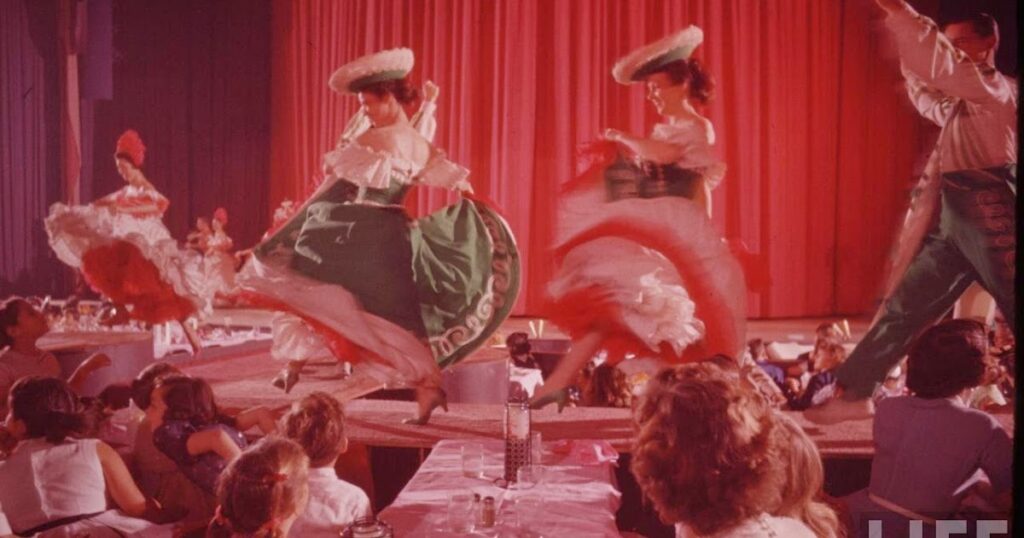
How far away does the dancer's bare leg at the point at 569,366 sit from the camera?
4078 millimetres

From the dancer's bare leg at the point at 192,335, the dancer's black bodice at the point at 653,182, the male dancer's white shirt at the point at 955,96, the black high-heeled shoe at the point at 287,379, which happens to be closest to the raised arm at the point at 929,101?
the male dancer's white shirt at the point at 955,96

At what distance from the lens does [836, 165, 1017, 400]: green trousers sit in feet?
12.5

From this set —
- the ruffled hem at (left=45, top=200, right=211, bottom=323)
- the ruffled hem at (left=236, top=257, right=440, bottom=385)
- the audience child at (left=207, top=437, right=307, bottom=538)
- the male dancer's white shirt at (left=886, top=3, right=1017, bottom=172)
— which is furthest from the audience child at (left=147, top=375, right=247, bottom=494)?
the male dancer's white shirt at (left=886, top=3, right=1017, bottom=172)

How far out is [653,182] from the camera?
398cm

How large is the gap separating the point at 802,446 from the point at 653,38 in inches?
108

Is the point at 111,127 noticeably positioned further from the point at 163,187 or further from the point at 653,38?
the point at 653,38

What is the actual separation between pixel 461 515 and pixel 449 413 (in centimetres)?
174

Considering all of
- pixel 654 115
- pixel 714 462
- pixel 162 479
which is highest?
pixel 654 115

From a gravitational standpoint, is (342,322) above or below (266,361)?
above

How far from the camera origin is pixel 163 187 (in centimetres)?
454

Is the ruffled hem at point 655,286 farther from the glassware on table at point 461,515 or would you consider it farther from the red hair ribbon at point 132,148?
the red hair ribbon at point 132,148

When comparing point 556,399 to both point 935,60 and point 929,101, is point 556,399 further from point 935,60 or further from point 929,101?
point 935,60

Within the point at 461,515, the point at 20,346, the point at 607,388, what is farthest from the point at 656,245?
the point at 20,346

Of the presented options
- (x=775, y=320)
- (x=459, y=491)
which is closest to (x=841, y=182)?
(x=775, y=320)
